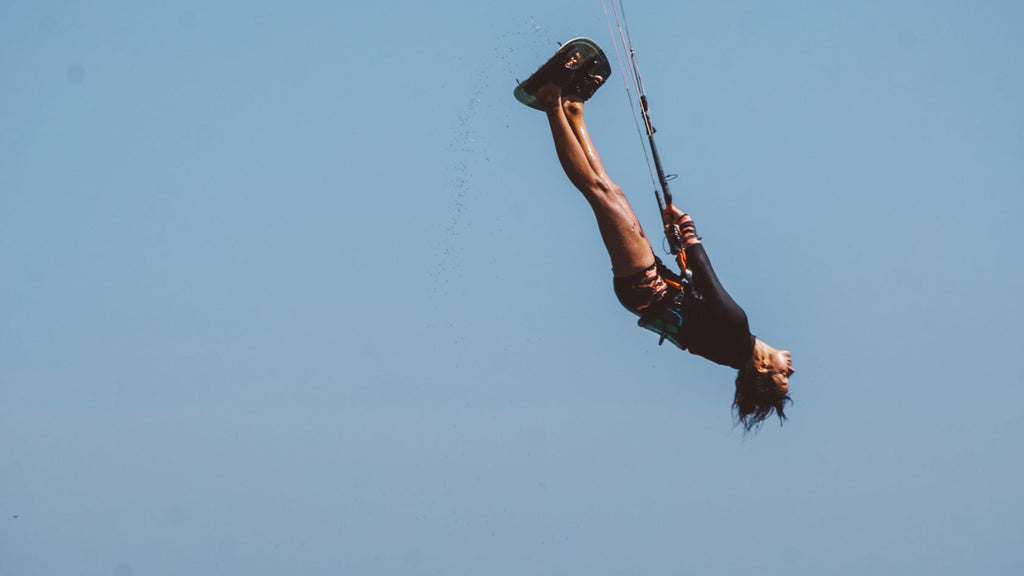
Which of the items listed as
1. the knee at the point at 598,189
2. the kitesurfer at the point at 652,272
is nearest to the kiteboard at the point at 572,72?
the kitesurfer at the point at 652,272

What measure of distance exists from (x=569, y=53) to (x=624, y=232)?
1.54 m

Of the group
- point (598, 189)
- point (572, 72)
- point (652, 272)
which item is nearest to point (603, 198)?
point (598, 189)

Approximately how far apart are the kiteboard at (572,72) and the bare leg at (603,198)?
0.11m

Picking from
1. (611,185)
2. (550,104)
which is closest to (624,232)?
(611,185)

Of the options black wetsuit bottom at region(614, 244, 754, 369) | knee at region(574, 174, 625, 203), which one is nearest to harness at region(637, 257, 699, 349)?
black wetsuit bottom at region(614, 244, 754, 369)

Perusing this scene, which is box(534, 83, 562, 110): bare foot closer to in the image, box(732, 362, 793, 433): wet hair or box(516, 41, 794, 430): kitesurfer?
box(516, 41, 794, 430): kitesurfer

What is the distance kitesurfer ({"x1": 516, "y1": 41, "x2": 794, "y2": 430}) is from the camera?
12953 millimetres

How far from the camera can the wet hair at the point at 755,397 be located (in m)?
13.3

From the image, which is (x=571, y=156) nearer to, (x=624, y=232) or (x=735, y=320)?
(x=624, y=232)

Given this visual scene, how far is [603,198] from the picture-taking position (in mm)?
12992

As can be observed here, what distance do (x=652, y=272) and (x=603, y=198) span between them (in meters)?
0.72

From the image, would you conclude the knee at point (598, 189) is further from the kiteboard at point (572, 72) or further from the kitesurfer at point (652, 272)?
the kiteboard at point (572, 72)

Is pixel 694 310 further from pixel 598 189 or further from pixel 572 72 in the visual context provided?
pixel 572 72

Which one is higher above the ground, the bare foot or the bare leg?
the bare foot
